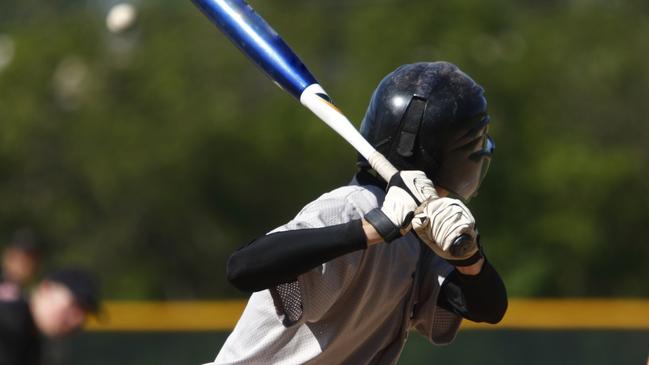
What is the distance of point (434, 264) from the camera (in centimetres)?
349

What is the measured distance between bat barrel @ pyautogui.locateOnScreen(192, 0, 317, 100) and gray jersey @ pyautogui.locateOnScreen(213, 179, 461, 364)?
0.46 metres

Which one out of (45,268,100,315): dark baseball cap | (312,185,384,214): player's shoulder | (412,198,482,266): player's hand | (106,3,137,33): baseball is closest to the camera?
(412,198,482,266): player's hand

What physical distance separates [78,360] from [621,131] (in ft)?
63.5

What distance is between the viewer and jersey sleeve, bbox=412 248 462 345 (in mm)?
3473

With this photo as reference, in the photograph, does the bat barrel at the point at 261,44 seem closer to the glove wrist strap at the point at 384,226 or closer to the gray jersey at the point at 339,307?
the gray jersey at the point at 339,307

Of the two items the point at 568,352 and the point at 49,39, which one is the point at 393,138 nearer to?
the point at 568,352

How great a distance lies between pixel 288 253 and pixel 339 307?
0.86ft

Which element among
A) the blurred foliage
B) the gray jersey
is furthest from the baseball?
the blurred foliage

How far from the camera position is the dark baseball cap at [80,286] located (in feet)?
18.1

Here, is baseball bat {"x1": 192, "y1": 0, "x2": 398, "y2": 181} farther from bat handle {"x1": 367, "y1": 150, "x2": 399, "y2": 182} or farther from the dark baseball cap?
the dark baseball cap

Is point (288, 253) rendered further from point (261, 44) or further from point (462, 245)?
point (261, 44)

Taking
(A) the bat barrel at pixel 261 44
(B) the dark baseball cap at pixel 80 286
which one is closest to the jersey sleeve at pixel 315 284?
(A) the bat barrel at pixel 261 44

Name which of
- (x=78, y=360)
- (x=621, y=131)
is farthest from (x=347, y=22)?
(x=78, y=360)

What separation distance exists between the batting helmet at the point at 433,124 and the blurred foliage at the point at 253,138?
60.6ft
